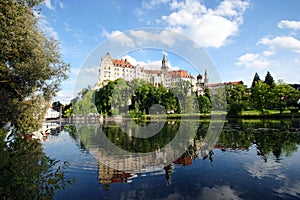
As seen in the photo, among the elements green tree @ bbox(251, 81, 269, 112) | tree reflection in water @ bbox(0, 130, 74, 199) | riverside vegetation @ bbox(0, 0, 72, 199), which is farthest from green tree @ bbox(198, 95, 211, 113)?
tree reflection in water @ bbox(0, 130, 74, 199)

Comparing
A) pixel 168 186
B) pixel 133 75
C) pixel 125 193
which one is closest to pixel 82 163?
pixel 125 193

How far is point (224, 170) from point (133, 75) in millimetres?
19105

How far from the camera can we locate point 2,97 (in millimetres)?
12242

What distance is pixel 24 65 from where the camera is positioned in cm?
1270

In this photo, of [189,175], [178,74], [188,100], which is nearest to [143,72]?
[178,74]

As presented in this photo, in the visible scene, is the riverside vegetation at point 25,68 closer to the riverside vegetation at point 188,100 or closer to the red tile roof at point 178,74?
the red tile roof at point 178,74

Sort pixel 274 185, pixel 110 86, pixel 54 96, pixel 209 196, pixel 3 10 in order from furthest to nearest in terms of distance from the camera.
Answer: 1. pixel 110 86
2. pixel 54 96
3. pixel 3 10
4. pixel 274 185
5. pixel 209 196

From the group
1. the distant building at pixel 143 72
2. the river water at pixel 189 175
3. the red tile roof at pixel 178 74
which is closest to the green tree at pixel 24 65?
the river water at pixel 189 175

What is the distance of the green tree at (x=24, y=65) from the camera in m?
11.1

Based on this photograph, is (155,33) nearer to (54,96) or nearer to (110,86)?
(54,96)

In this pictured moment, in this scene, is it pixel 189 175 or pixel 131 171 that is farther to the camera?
pixel 131 171

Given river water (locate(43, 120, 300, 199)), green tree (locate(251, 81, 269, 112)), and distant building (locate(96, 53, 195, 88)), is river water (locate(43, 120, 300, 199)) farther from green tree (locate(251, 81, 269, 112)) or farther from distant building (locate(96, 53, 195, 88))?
green tree (locate(251, 81, 269, 112))

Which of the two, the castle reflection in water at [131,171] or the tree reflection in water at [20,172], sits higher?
the tree reflection in water at [20,172]

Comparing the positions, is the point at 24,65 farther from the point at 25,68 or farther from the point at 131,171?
the point at 131,171
